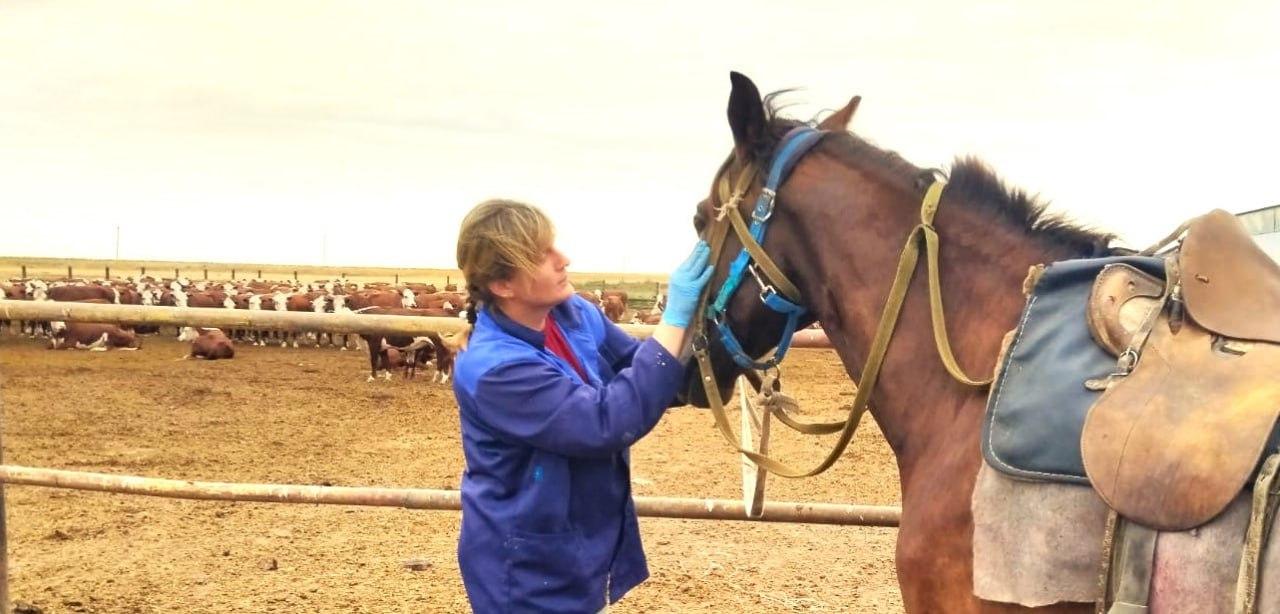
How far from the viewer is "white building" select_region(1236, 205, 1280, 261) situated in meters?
11.5

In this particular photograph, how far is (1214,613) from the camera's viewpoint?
1424mm

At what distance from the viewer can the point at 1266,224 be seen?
12234mm

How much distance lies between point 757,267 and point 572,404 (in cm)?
55

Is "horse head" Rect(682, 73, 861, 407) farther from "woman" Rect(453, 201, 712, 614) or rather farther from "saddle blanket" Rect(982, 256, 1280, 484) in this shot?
"saddle blanket" Rect(982, 256, 1280, 484)

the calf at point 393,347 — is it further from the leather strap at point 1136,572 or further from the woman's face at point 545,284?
the leather strap at point 1136,572

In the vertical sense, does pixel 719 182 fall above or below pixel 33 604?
above

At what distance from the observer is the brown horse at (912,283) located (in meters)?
1.79

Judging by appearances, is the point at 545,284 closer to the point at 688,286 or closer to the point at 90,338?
the point at 688,286

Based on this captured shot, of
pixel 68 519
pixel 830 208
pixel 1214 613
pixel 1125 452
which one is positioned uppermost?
pixel 830 208

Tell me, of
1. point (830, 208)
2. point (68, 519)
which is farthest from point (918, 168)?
point (68, 519)

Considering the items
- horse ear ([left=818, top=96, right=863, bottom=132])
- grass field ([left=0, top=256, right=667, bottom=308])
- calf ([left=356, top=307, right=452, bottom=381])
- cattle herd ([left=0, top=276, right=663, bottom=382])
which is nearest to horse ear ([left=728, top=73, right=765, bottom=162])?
horse ear ([left=818, top=96, right=863, bottom=132])

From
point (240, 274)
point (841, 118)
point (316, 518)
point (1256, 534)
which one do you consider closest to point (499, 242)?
point (841, 118)

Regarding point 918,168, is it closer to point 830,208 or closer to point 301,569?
point 830,208

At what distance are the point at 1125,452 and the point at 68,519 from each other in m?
7.30
